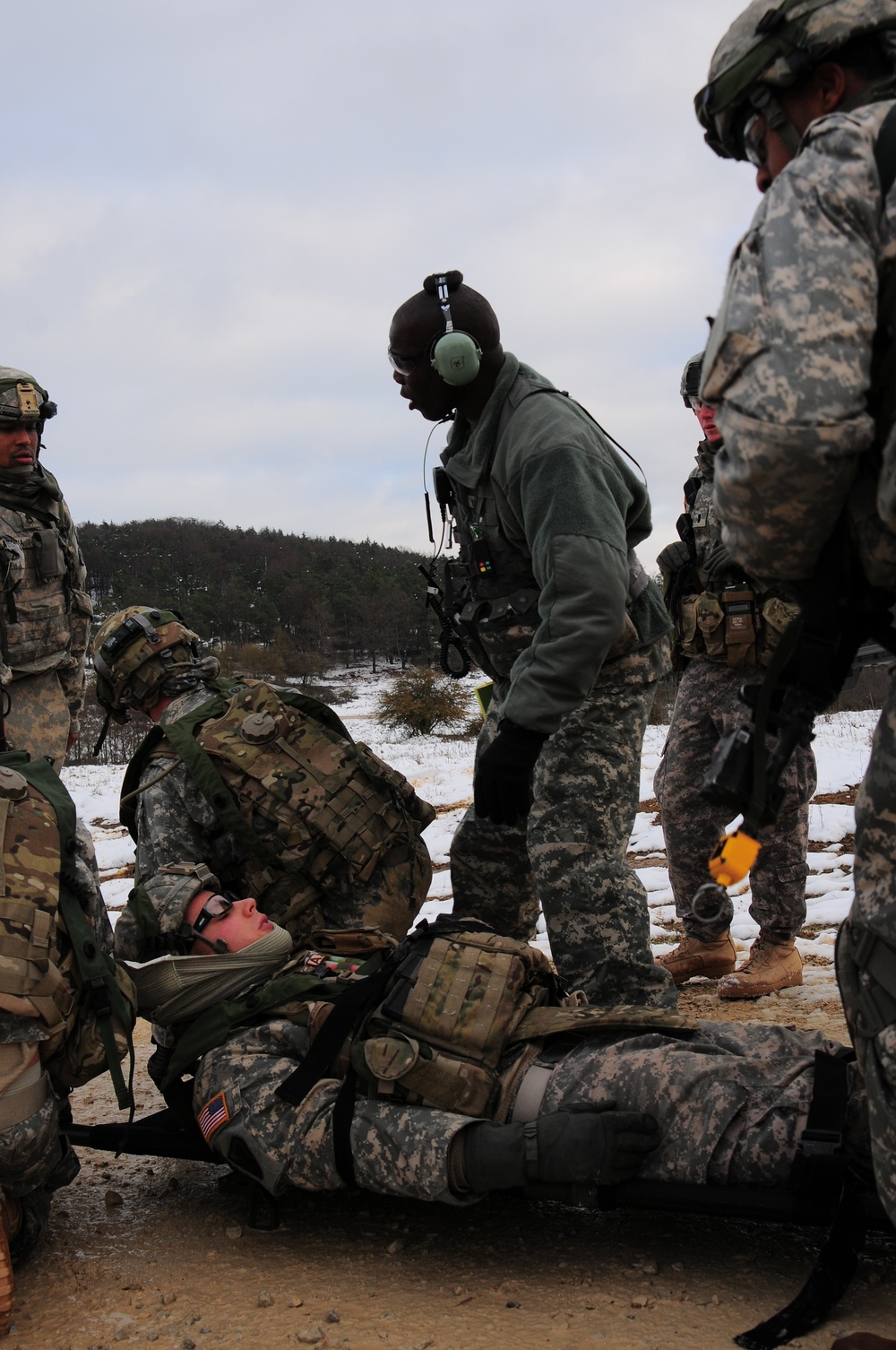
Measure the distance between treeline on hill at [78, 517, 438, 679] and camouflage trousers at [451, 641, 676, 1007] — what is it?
39.1 meters

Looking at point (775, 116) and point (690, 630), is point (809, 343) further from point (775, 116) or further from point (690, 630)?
point (690, 630)

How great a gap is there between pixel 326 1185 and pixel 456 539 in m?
1.90

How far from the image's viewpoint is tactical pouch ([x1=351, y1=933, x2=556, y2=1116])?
8.37ft

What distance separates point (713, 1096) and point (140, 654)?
2.72m

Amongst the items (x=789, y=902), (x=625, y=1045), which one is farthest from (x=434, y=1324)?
(x=789, y=902)

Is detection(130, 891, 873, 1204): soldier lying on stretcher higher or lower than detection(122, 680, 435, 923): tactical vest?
lower

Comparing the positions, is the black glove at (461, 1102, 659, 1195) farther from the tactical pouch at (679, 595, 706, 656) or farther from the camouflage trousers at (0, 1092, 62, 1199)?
the tactical pouch at (679, 595, 706, 656)

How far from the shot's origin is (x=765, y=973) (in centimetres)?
429

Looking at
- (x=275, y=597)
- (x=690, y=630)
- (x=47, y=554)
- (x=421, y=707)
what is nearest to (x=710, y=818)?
(x=690, y=630)

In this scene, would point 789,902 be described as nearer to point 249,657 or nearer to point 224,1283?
point 224,1283

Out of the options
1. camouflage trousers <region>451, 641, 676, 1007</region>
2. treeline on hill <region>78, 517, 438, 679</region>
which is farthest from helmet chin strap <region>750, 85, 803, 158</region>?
treeline on hill <region>78, 517, 438, 679</region>

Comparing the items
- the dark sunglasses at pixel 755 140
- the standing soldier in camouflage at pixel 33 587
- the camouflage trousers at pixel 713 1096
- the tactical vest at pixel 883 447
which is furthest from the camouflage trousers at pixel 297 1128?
the standing soldier in camouflage at pixel 33 587

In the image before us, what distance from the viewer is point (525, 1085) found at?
2.60 m

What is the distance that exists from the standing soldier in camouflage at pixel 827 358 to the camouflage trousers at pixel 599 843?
4.10 feet
